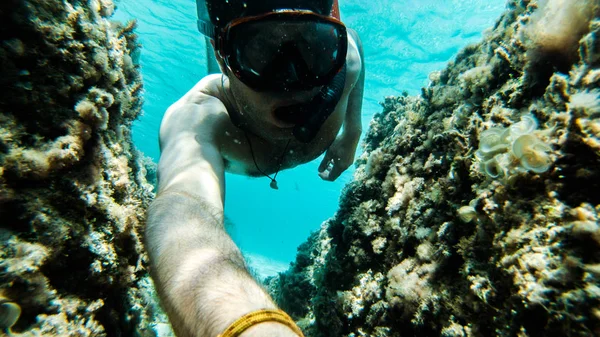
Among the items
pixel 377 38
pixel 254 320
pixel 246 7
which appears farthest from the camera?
pixel 377 38

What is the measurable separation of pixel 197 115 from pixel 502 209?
8.69 feet

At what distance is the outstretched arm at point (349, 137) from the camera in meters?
4.35

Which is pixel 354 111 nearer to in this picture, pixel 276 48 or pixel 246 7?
pixel 276 48

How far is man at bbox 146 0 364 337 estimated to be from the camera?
4.00 ft

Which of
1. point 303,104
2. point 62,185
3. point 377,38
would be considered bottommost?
point 62,185

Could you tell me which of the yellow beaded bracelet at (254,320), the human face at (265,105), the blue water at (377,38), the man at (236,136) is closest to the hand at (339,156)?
the man at (236,136)

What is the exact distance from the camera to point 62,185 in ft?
5.07

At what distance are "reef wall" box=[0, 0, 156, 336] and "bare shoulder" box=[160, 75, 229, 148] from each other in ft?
1.88

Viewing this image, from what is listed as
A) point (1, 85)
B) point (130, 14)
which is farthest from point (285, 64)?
point (130, 14)

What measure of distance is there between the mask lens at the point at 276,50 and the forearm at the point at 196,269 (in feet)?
4.62

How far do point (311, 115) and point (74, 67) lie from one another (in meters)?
1.88

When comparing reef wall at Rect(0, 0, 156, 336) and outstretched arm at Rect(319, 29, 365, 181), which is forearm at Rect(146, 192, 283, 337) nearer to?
reef wall at Rect(0, 0, 156, 336)

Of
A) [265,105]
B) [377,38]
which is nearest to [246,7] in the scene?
[265,105]

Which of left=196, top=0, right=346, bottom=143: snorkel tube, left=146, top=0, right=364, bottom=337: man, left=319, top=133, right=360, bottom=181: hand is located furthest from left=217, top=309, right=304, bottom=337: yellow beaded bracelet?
left=319, top=133, right=360, bottom=181: hand
